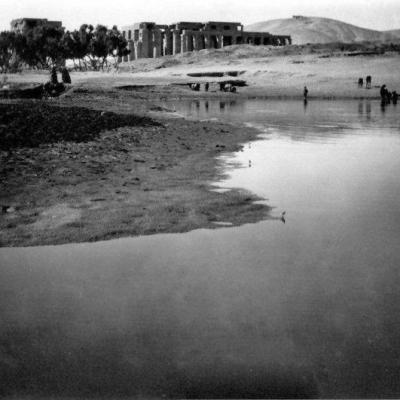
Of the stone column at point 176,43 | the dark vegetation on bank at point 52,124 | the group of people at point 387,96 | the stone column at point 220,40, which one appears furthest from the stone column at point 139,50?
the dark vegetation on bank at point 52,124

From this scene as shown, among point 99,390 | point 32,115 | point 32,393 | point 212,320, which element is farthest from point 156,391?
point 32,115

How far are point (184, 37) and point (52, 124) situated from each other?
128 m

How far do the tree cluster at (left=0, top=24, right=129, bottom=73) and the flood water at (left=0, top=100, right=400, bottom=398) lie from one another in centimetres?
9262

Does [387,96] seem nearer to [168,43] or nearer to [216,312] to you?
[216,312]

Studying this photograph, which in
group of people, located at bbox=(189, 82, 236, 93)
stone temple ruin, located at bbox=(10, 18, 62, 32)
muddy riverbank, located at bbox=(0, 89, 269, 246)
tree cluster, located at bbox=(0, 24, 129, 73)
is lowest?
muddy riverbank, located at bbox=(0, 89, 269, 246)

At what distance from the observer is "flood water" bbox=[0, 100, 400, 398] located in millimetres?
3637

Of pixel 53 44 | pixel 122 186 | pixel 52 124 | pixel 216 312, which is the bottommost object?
pixel 216 312

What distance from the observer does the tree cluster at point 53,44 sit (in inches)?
3895

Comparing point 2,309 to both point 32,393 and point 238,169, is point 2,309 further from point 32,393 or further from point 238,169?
point 238,169

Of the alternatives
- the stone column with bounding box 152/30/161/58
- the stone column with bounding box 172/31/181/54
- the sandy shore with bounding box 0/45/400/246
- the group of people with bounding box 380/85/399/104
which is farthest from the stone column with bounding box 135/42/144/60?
the sandy shore with bounding box 0/45/400/246

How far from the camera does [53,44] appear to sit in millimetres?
99500

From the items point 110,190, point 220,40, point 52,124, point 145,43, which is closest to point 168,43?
point 145,43

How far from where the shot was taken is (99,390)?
3506 millimetres

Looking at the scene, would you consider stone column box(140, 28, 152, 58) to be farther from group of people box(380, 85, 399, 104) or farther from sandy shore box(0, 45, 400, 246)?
sandy shore box(0, 45, 400, 246)
